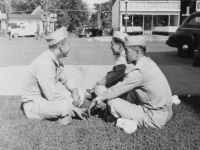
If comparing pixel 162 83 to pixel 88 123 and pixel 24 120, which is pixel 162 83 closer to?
pixel 88 123

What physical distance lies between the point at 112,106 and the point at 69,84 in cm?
104

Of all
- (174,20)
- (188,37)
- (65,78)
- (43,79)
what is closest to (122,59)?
(65,78)

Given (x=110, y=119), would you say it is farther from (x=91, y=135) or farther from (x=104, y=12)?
(x=104, y=12)

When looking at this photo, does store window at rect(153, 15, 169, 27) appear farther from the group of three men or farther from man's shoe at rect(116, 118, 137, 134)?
man's shoe at rect(116, 118, 137, 134)

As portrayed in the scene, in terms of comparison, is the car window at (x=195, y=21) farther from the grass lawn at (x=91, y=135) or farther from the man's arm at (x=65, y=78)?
the man's arm at (x=65, y=78)

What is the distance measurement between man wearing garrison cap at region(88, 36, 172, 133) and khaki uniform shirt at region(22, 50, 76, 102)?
64cm

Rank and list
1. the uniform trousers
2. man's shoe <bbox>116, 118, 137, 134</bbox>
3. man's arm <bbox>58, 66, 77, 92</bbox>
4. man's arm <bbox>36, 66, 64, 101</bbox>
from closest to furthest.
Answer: man's shoe <bbox>116, 118, 137, 134</bbox> → man's arm <bbox>36, 66, 64, 101</bbox> → the uniform trousers → man's arm <bbox>58, 66, 77, 92</bbox>

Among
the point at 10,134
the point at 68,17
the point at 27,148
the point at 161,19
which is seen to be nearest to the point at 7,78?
the point at 10,134

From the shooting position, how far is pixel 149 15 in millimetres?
36594

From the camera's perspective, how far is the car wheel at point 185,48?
12.4m

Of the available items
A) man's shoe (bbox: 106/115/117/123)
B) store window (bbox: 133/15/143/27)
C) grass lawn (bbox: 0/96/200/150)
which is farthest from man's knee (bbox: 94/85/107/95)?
store window (bbox: 133/15/143/27)

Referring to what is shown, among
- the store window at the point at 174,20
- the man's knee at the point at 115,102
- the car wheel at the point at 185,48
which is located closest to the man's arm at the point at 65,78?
the man's knee at the point at 115,102

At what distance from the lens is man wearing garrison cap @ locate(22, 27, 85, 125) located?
12.8 ft

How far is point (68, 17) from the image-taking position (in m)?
69.2
